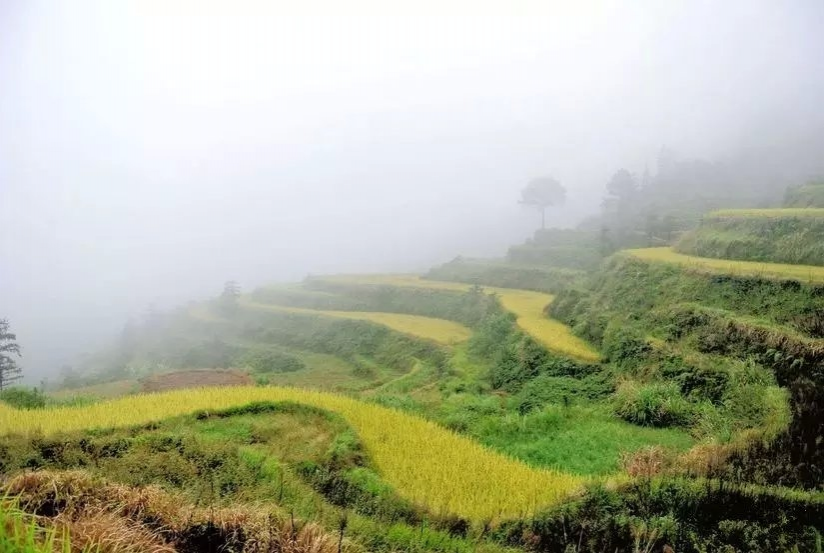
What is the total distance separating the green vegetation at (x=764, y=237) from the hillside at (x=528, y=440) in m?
0.34

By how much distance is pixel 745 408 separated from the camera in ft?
40.4

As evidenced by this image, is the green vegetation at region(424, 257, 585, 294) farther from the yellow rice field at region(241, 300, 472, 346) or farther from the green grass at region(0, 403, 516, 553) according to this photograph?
the green grass at region(0, 403, 516, 553)

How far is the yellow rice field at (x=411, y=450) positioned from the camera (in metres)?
8.97

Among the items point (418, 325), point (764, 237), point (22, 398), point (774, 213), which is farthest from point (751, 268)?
point (22, 398)

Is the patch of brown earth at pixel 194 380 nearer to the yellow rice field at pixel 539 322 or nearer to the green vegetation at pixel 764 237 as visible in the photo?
the yellow rice field at pixel 539 322

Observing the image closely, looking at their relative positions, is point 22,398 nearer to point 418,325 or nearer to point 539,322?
point 539,322

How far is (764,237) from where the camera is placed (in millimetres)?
20594

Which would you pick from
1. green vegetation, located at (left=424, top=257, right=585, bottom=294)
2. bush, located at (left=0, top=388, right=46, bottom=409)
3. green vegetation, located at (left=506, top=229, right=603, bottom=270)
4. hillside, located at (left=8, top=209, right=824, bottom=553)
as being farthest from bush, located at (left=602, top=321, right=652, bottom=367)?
green vegetation, located at (left=506, top=229, right=603, bottom=270)

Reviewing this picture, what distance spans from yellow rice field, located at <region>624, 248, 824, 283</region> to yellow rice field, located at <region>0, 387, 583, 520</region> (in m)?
10.0

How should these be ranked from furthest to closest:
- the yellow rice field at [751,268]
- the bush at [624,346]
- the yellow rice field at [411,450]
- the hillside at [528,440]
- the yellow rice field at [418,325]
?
the yellow rice field at [418,325] < the bush at [624,346] < the yellow rice field at [751,268] < the yellow rice field at [411,450] < the hillside at [528,440]

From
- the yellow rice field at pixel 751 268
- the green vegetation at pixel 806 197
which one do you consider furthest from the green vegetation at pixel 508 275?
the green vegetation at pixel 806 197

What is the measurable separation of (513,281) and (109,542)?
4022 cm

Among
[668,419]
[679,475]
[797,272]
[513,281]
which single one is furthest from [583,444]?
[513,281]

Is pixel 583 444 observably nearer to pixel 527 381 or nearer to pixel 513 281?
pixel 527 381
